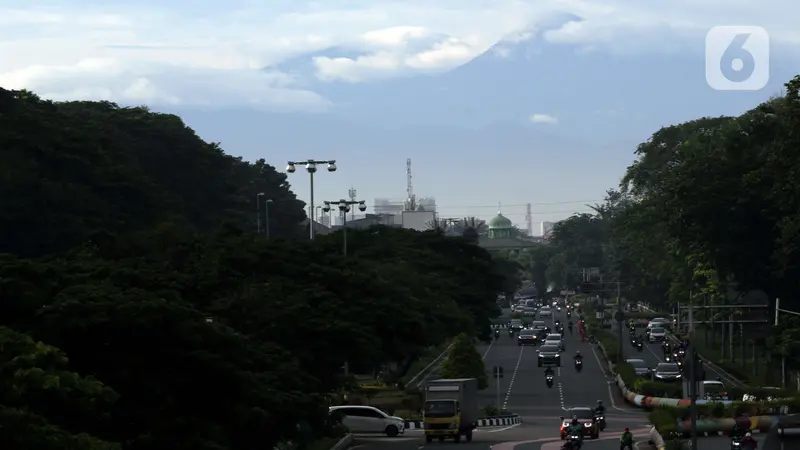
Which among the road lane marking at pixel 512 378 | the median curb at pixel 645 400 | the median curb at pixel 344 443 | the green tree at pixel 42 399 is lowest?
the road lane marking at pixel 512 378

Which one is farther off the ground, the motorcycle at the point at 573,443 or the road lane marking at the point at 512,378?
the motorcycle at the point at 573,443

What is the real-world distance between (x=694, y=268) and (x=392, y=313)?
49532 mm

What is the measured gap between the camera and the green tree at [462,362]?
259ft

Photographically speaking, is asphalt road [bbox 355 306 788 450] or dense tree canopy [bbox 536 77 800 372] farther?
dense tree canopy [bbox 536 77 800 372]

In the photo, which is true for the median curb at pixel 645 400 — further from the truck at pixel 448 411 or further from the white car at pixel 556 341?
the white car at pixel 556 341

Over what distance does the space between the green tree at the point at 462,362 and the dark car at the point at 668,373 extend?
982cm

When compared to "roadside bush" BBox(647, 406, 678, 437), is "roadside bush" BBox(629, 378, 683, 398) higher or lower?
lower

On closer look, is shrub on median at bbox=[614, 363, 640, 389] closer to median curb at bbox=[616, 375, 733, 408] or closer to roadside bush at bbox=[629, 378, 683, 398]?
median curb at bbox=[616, 375, 733, 408]

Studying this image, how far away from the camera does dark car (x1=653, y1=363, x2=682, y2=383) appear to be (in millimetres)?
79688

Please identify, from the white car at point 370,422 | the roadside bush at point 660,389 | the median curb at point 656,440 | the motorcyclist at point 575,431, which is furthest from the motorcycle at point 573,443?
the roadside bush at point 660,389

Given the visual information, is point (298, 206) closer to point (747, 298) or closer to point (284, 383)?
point (747, 298)

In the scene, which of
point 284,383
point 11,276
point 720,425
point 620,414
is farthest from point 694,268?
point 11,276

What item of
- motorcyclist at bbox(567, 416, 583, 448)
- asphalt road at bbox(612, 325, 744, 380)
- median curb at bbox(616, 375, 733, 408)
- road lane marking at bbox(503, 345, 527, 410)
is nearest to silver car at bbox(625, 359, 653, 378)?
asphalt road at bbox(612, 325, 744, 380)

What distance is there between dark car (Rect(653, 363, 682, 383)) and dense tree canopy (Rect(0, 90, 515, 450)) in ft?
36.6
